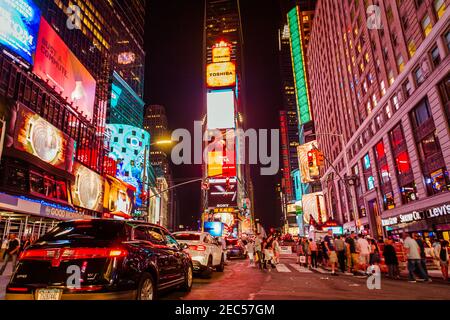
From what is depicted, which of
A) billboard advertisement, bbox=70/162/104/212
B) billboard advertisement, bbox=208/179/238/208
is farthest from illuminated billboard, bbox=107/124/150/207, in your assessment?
billboard advertisement, bbox=70/162/104/212

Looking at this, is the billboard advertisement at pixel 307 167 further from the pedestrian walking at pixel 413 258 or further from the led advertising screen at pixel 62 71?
the pedestrian walking at pixel 413 258

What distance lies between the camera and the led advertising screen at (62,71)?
1157 inches

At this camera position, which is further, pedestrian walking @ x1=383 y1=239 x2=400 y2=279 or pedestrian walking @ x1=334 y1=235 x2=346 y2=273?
pedestrian walking @ x1=334 y1=235 x2=346 y2=273

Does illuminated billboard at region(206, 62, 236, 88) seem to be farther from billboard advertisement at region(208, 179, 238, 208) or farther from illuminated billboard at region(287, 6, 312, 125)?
billboard advertisement at region(208, 179, 238, 208)

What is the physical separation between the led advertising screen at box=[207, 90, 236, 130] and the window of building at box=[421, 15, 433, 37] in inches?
4237

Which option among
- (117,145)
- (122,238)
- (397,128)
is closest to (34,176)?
(122,238)

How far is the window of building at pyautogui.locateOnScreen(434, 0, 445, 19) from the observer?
24506 mm

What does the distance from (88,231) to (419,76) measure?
106 ft

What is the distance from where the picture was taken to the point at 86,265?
4.92m

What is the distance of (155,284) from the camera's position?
20.6 feet

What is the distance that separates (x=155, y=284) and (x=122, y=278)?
4.54 ft

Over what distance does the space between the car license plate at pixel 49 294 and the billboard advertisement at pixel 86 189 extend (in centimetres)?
3089

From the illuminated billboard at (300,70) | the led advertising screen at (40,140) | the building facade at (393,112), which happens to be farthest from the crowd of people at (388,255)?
the illuminated billboard at (300,70)
